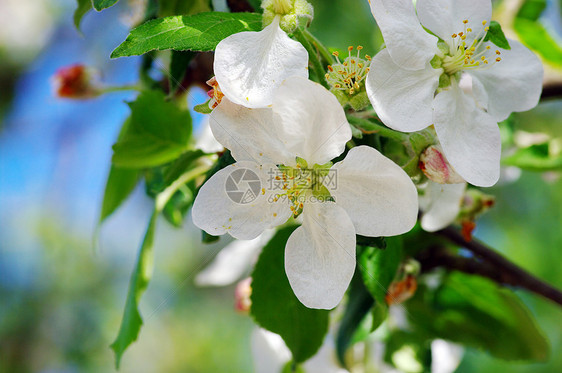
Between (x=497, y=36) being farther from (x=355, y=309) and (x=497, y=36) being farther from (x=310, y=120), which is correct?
(x=355, y=309)

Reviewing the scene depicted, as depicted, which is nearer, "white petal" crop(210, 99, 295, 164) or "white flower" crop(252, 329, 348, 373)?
"white petal" crop(210, 99, 295, 164)

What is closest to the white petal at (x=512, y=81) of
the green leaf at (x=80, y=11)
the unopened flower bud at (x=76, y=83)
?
the green leaf at (x=80, y=11)

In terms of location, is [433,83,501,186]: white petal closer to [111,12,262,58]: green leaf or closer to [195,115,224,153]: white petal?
[111,12,262,58]: green leaf

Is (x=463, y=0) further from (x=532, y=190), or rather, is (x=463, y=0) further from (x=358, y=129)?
(x=532, y=190)

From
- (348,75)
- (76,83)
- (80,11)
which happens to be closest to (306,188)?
(348,75)

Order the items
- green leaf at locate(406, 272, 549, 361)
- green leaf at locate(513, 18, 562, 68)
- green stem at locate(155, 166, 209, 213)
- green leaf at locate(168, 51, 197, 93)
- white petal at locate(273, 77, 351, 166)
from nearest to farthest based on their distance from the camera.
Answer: white petal at locate(273, 77, 351, 166) → green leaf at locate(168, 51, 197, 93) → green stem at locate(155, 166, 209, 213) → green leaf at locate(406, 272, 549, 361) → green leaf at locate(513, 18, 562, 68)

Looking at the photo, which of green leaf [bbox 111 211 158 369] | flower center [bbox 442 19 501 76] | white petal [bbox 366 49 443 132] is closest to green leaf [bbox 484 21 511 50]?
flower center [bbox 442 19 501 76]

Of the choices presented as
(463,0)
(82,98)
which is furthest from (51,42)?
(463,0)

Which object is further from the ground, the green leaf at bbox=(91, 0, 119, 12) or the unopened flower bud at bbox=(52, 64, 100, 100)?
the green leaf at bbox=(91, 0, 119, 12)
